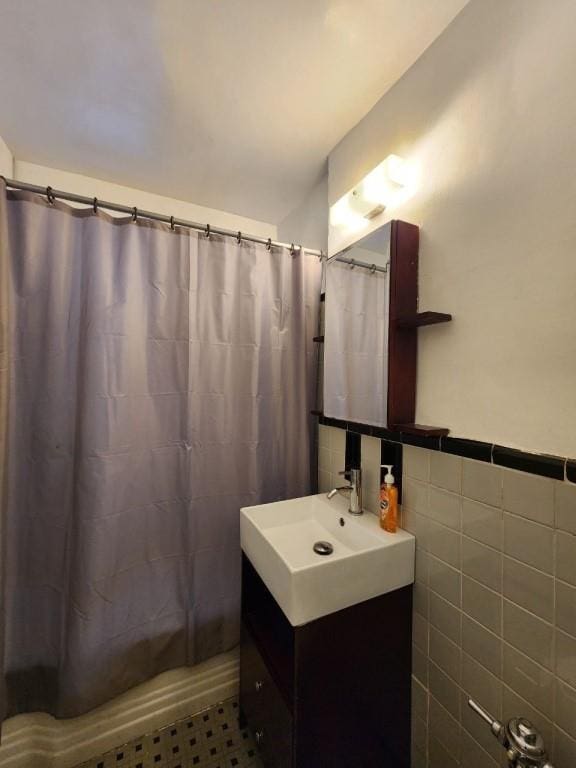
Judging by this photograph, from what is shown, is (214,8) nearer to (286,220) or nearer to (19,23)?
(19,23)

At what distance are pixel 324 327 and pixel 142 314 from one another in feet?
2.60

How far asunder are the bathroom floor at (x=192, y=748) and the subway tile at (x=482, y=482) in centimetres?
130

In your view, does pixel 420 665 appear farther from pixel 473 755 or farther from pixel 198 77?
pixel 198 77

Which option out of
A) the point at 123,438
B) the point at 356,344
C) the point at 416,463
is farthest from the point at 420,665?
the point at 123,438

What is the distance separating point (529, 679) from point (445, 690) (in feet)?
0.98

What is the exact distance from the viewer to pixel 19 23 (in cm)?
94

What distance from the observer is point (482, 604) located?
0.81m

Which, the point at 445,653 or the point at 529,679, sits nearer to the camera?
the point at 529,679

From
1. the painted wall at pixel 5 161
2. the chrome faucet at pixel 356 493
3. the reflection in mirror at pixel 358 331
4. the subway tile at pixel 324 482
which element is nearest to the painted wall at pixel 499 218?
the reflection in mirror at pixel 358 331

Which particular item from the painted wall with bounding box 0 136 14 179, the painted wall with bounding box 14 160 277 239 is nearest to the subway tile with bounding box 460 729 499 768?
the painted wall with bounding box 14 160 277 239

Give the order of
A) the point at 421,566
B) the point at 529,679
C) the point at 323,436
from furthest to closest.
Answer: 1. the point at 323,436
2. the point at 421,566
3. the point at 529,679

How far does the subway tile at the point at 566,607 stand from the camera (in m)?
0.65

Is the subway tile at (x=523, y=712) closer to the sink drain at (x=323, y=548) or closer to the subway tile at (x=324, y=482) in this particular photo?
the sink drain at (x=323, y=548)

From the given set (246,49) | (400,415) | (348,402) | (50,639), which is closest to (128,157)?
(246,49)
